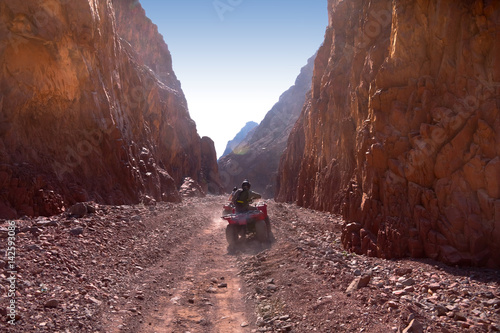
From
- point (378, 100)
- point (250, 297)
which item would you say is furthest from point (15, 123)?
point (378, 100)

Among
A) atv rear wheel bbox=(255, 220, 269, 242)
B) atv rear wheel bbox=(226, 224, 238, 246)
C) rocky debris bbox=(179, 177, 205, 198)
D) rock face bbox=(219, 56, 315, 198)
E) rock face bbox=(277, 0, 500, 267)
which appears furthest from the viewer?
rock face bbox=(219, 56, 315, 198)

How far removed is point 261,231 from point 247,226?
69cm

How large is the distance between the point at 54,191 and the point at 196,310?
812cm

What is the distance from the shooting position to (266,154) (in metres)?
82.1

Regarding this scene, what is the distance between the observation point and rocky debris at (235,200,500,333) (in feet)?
13.4

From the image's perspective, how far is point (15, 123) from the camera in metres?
10.8

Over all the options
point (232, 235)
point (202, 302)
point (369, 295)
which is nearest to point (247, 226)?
point (232, 235)

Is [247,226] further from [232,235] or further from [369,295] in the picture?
[369,295]

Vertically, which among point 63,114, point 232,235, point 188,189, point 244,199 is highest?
point 63,114

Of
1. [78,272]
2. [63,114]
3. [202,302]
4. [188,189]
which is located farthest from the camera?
[188,189]

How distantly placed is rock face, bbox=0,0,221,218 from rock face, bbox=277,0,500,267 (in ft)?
33.3

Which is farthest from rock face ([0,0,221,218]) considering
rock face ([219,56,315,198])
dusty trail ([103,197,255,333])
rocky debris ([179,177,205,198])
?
rock face ([219,56,315,198])

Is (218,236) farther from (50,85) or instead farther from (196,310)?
(50,85)

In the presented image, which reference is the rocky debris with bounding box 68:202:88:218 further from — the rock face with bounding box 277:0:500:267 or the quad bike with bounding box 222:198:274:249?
the rock face with bounding box 277:0:500:267
